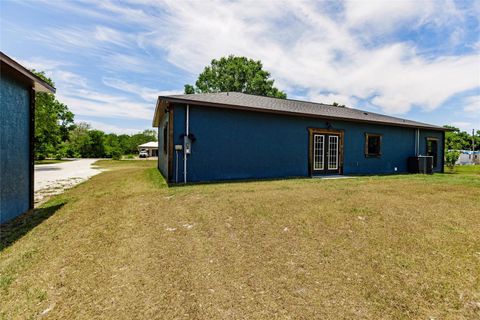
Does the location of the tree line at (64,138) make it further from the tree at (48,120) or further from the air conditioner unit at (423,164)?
the air conditioner unit at (423,164)

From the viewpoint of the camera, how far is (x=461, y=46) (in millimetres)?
10320

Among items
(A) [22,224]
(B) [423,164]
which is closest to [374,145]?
(B) [423,164]

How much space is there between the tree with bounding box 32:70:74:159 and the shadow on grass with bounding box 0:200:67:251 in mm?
16441

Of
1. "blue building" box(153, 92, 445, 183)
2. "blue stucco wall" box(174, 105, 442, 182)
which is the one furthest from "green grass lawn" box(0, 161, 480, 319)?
"blue stucco wall" box(174, 105, 442, 182)

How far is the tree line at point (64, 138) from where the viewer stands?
20347 mm

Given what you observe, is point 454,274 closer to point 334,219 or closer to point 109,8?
point 334,219

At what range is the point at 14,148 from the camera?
477 cm

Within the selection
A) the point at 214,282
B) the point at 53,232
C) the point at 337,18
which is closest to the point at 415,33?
the point at 337,18

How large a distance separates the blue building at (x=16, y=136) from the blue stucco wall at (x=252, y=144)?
3.92 m

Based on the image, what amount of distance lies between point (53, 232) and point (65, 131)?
37059mm

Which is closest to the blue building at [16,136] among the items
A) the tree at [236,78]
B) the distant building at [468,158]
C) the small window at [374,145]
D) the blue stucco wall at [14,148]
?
the blue stucco wall at [14,148]

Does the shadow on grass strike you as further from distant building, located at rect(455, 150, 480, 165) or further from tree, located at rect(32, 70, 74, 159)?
distant building, located at rect(455, 150, 480, 165)

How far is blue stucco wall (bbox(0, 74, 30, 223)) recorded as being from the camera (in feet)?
14.3

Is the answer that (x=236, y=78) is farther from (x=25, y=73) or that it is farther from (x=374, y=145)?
(x=25, y=73)
